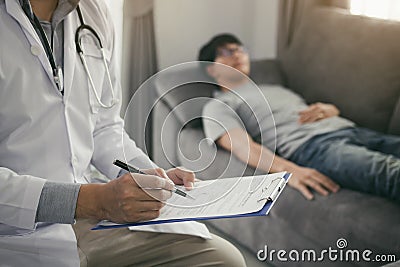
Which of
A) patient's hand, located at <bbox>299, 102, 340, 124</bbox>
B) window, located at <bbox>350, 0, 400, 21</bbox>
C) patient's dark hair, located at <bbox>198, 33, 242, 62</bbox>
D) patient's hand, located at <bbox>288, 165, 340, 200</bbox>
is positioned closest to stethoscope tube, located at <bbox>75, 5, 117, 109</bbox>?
patient's hand, located at <bbox>288, 165, 340, 200</bbox>

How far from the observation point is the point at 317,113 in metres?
2.18

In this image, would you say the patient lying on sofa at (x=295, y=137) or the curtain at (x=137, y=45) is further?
the curtain at (x=137, y=45)

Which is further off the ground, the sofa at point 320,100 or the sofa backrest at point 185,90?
the sofa backrest at point 185,90

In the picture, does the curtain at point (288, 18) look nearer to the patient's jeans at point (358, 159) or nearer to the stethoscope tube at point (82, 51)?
the patient's jeans at point (358, 159)

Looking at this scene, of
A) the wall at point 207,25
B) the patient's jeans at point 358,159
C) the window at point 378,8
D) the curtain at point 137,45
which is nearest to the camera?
the patient's jeans at point 358,159

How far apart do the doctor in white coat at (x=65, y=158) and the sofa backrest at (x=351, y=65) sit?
43.4 inches

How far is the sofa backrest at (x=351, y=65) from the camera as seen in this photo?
2.12 meters

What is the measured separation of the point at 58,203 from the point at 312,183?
3.15ft

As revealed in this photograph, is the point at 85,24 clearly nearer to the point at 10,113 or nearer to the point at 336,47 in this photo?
the point at 10,113

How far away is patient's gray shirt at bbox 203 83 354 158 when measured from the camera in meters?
1.24

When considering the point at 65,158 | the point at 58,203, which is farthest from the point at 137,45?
the point at 58,203

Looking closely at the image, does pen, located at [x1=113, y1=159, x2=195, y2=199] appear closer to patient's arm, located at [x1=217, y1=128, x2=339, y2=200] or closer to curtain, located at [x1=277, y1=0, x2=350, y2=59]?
patient's arm, located at [x1=217, y1=128, x2=339, y2=200]

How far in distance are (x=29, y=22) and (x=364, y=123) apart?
1.38 m

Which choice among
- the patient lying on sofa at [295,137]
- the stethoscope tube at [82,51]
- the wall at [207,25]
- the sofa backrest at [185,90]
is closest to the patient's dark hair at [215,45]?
the patient lying on sofa at [295,137]
